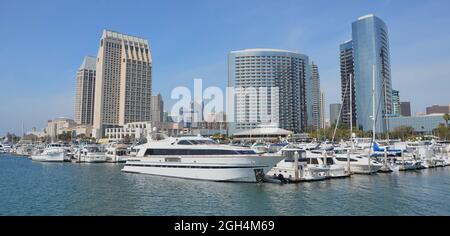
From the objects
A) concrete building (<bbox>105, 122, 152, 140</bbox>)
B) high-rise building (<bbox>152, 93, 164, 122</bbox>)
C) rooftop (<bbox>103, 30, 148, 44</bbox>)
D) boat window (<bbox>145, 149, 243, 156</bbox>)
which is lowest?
boat window (<bbox>145, 149, 243, 156</bbox>)

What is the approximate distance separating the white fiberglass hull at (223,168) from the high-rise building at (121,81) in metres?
154

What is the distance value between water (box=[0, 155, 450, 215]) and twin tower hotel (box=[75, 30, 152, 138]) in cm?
15442

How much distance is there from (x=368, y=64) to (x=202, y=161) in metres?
147

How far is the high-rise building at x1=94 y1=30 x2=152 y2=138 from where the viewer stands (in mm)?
180250

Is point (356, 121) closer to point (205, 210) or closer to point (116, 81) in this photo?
point (116, 81)

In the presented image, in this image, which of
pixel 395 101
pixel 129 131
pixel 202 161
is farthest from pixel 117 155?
pixel 395 101

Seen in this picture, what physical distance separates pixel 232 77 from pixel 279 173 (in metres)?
137

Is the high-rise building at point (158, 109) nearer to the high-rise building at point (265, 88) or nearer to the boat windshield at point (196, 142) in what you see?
the high-rise building at point (265, 88)

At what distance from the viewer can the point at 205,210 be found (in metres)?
20.0

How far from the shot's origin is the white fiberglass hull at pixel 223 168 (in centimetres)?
3158

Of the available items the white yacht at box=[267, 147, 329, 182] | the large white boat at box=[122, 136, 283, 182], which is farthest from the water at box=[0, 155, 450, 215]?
the white yacht at box=[267, 147, 329, 182]

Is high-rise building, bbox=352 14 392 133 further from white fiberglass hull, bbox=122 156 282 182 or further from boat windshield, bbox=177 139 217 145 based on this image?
white fiberglass hull, bbox=122 156 282 182

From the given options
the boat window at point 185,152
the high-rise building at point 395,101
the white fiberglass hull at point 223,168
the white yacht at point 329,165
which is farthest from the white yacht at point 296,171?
the high-rise building at point 395,101
